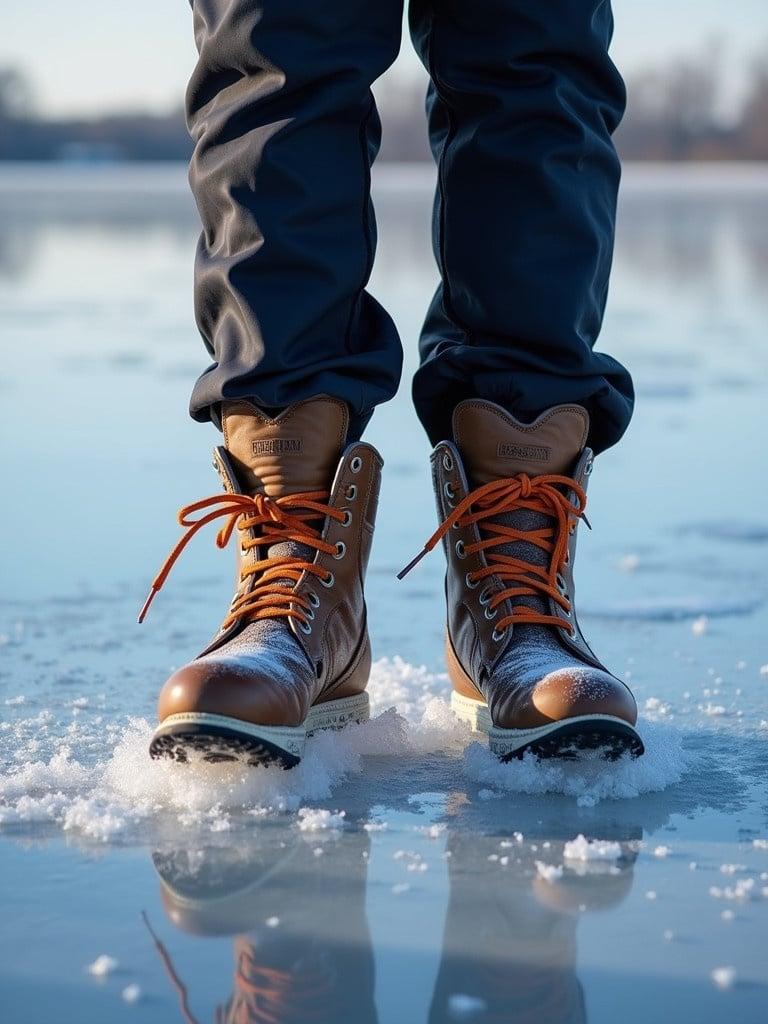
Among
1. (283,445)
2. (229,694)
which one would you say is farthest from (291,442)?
(229,694)

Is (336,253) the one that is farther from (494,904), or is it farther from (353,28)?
(494,904)

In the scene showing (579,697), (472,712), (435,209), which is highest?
(435,209)

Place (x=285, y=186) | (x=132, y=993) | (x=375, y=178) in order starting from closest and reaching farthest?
(x=132, y=993) < (x=285, y=186) < (x=375, y=178)

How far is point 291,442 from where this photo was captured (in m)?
1.16

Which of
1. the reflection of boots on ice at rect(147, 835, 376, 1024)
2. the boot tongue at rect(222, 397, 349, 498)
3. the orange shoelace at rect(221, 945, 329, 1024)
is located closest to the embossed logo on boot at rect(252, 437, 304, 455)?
the boot tongue at rect(222, 397, 349, 498)

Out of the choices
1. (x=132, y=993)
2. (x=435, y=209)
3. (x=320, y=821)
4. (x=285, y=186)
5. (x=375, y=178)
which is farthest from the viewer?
(x=375, y=178)

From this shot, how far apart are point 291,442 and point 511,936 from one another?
48 centimetres

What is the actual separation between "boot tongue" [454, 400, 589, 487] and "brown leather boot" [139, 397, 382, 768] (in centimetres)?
8

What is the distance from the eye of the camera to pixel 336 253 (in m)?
1.19

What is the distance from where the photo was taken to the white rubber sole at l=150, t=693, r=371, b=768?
3.22 ft

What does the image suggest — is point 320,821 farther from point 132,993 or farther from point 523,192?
point 523,192

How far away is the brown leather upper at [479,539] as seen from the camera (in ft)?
3.73

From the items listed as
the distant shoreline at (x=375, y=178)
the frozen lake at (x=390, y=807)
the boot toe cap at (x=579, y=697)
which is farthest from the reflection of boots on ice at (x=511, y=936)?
the distant shoreline at (x=375, y=178)

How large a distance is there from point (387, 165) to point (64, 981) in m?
17.9
